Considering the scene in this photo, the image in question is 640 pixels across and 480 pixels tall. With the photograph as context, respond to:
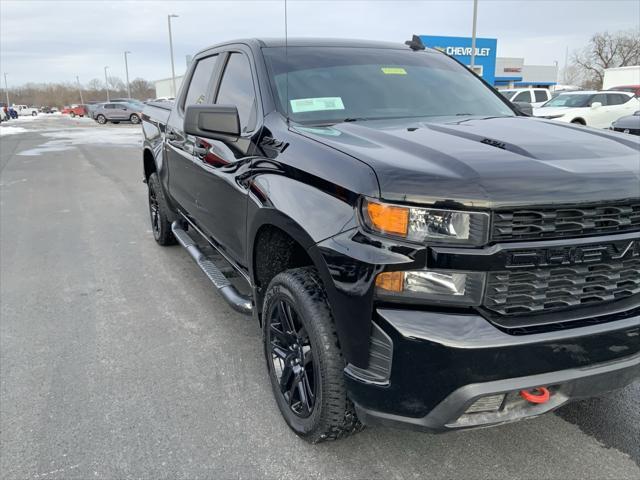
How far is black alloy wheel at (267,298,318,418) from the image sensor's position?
2445 mm

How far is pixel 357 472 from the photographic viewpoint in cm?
239

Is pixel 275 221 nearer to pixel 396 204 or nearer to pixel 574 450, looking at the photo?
pixel 396 204

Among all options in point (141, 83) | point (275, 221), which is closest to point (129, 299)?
point (275, 221)

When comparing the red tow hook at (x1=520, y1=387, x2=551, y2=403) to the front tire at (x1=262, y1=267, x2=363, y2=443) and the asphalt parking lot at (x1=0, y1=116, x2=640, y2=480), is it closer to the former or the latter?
the asphalt parking lot at (x1=0, y1=116, x2=640, y2=480)

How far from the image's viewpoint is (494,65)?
35438 mm

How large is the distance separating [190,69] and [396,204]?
3.52 m

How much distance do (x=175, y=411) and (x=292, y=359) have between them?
77 centimetres

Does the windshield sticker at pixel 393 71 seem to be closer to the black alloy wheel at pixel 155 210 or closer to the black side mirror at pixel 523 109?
the black side mirror at pixel 523 109

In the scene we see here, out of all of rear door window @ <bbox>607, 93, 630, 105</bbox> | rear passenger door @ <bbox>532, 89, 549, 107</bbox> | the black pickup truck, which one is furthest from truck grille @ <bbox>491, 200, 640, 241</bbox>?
rear passenger door @ <bbox>532, 89, 549, 107</bbox>

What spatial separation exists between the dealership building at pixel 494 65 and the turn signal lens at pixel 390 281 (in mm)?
15918

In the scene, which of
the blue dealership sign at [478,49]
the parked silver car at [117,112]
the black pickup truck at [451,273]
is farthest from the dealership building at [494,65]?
the parked silver car at [117,112]

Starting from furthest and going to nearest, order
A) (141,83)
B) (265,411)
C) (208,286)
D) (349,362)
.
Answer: (141,83)
(208,286)
(265,411)
(349,362)

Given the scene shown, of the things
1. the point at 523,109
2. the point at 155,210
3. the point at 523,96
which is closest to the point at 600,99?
the point at 523,96

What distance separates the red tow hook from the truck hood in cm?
69
